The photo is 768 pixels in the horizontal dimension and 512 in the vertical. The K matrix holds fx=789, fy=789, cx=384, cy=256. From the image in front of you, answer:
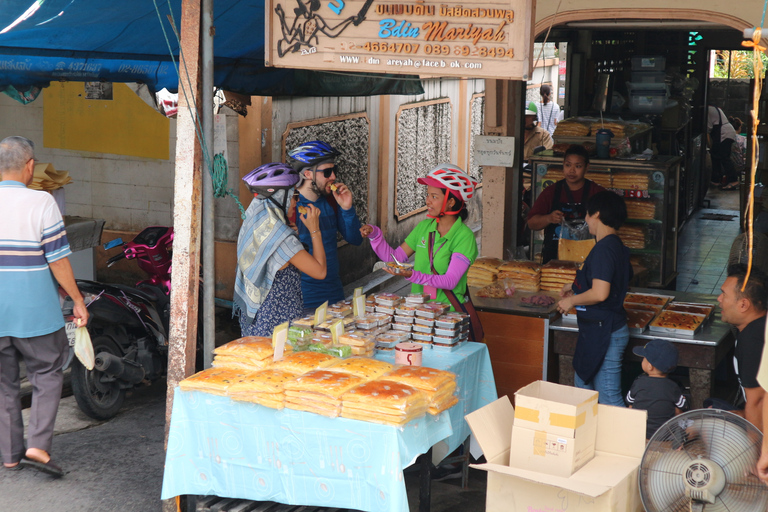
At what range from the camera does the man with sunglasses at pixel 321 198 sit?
5375mm

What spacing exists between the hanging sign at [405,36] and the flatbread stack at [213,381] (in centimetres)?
154

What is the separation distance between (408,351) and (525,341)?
67.6 inches

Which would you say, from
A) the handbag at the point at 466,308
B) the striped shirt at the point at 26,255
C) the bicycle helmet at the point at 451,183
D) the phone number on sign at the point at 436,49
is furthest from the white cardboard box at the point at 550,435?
the striped shirt at the point at 26,255

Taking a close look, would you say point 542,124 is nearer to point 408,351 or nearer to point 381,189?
point 381,189

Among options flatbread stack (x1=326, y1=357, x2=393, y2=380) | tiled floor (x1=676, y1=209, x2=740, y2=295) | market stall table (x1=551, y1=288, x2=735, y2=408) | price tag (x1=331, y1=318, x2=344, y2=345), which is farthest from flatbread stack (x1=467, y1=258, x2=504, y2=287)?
tiled floor (x1=676, y1=209, x2=740, y2=295)

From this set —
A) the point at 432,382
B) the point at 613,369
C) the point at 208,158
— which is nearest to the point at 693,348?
the point at 613,369

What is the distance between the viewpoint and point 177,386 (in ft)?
12.8

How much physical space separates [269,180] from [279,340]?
1137 millimetres

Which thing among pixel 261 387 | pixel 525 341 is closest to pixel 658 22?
pixel 525 341

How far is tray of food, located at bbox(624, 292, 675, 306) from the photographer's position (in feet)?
19.1

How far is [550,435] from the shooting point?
3.38m

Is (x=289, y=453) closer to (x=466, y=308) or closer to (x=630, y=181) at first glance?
(x=466, y=308)

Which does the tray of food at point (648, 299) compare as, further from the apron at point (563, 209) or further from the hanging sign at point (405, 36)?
the hanging sign at point (405, 36)

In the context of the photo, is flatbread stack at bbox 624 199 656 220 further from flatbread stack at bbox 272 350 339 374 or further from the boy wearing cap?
flatbread stack at bbox 272 350 339 374
